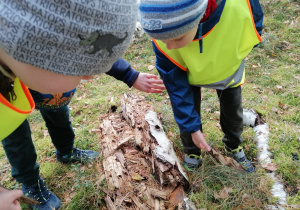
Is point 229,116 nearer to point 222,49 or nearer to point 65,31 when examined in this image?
point 222,49

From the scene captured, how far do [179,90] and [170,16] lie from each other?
0.82 meters

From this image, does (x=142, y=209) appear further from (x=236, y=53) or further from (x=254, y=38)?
(x=254, y=38)

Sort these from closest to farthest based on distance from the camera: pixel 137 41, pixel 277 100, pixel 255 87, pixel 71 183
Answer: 1. pixel 71 183
2. pixel 277 100
3. pixel 255 87
4. pixel 137 41

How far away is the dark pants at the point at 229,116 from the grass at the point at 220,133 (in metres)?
0.27

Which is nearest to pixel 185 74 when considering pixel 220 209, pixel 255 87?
pixel 220 209

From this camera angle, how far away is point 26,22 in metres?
0.84

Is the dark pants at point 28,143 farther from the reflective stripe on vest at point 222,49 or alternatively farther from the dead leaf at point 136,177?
the reflective stripe on vest at point 222,49

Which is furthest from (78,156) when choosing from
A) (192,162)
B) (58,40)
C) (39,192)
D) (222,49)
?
(58,40)

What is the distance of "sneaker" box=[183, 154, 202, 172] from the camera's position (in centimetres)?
279

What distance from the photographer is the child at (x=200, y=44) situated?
1.63m

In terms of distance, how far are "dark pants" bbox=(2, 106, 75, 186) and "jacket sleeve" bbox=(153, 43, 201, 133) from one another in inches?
45.4

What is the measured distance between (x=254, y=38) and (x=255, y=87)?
2.39 metres

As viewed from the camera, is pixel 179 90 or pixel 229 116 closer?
pixel 179 90

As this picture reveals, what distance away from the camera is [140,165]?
8.68ft
